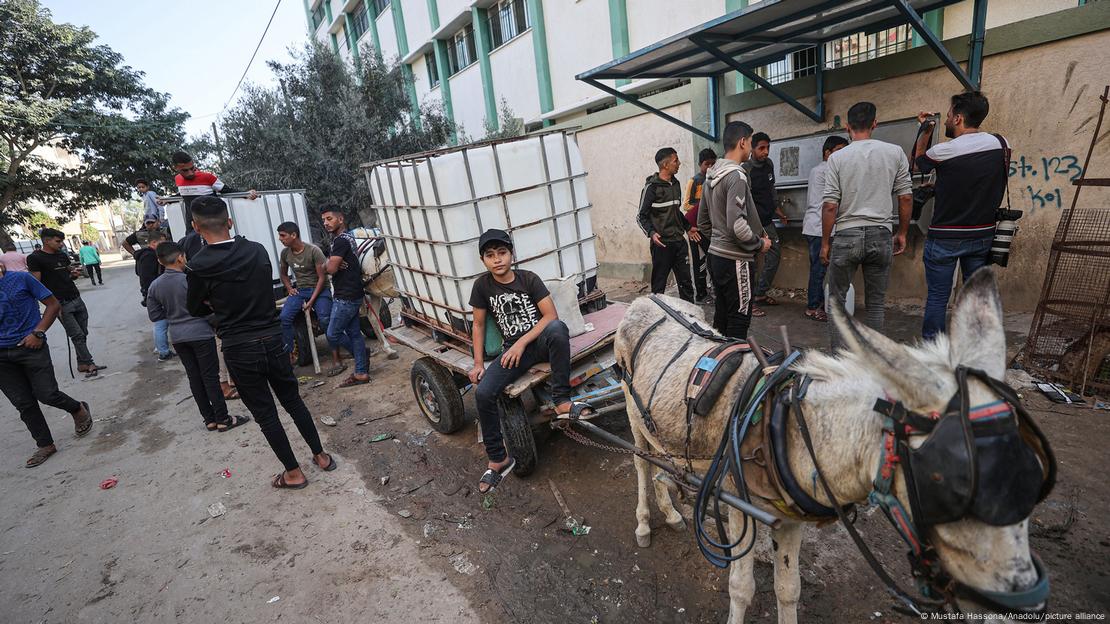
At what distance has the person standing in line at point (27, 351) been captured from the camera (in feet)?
15.6

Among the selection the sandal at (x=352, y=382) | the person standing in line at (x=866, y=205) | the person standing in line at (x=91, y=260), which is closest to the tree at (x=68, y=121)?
the person standing in line at (x=91, y=260)

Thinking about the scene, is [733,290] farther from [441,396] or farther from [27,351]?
[27,351]

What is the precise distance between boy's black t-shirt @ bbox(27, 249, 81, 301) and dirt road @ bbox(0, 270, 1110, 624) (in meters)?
2.91

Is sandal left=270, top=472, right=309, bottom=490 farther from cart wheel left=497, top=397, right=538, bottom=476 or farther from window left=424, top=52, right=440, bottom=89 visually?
window left=424, top=52, right=440, bottom=89

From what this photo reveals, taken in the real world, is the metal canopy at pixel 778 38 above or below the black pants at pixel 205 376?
above

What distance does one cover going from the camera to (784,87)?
646 centimetres

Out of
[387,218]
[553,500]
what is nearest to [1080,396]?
[553,500]

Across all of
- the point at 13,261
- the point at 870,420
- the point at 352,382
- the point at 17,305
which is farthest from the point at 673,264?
the point at 13,261

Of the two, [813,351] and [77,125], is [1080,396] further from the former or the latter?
[77,125]

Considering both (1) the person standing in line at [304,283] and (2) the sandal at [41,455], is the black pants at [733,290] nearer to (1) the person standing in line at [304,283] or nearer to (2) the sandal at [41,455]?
(1) the person standing in line at [304,283]

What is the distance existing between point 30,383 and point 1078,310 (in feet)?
30.6

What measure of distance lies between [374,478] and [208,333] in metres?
2.50

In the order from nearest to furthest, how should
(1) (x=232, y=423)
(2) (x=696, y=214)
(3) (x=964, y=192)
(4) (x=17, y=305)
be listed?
1. (3) (x=964, y=192)
2. (4) (x=17, y=305)
3. (1) (x=232, y=423)
4. (2) (x=696, y=214)

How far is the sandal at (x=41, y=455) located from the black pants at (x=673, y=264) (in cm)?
673
